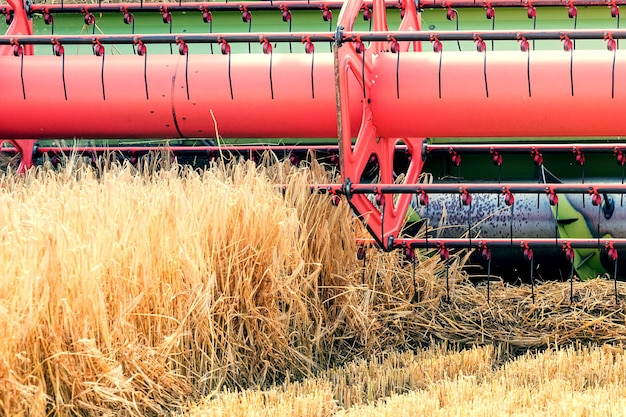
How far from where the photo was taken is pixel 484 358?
4.54m

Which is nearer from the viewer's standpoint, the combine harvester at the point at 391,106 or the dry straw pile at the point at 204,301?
the dry straw pile at the point at 204,301

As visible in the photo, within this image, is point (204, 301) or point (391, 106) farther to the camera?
point (391, 106)

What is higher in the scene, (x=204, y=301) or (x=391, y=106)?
(x=391, y=106)

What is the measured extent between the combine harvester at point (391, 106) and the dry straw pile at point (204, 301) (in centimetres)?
28

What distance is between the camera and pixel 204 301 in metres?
4.11

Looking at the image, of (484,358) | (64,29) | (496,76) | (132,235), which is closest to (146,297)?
(132,235)

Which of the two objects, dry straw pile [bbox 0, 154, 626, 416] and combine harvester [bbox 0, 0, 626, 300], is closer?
dry straw pile [bbox 0, 154, 626, 416]

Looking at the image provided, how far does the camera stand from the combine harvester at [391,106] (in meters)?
4.93

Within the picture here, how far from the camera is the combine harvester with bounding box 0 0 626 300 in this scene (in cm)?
493

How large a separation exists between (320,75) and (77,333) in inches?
95.8

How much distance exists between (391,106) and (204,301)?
5.72 feet

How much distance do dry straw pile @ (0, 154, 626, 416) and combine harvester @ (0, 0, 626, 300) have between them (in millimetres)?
281

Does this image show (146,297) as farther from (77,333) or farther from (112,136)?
(112,136)

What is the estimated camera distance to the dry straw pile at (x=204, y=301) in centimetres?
361
